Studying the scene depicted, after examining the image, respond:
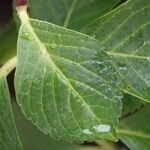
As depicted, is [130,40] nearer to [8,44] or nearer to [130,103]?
[130,103]

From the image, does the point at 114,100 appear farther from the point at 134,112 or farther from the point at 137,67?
the point at 134,112

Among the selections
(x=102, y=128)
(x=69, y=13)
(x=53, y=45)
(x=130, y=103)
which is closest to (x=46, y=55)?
(x=53, y=45)

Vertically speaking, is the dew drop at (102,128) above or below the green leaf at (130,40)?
below

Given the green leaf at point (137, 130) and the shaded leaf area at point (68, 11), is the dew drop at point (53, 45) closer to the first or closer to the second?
the shaded leaf area at point (68, 11)

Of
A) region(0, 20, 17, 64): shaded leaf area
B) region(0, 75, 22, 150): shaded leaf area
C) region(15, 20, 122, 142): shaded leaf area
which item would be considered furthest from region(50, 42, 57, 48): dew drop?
region(0, 20, 17, 64): shaded leaf area

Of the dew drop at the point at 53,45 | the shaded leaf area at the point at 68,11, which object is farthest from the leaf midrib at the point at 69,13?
the dew drop at the point at 53,45

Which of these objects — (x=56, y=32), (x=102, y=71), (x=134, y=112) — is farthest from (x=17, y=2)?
(x=134, y=112)
